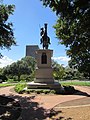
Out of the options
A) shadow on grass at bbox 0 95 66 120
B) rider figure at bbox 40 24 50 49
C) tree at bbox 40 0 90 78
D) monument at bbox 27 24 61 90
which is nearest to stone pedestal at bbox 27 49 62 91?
monument at bbox 27 24 61 90

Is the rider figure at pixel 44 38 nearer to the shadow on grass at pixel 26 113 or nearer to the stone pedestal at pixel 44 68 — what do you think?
the stone pedestal at pixel 44 68

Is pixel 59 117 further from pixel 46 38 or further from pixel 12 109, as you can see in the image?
pixel 46 38

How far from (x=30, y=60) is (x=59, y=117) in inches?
4511

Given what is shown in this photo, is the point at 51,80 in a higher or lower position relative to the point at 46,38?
lower

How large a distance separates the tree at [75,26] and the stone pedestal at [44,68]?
6.74 metres

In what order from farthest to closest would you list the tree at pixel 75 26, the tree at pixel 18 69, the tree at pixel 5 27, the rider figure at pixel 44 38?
1. the tree at pixel 18 69
2. the rider figure at pixel 44 38
3. the tree at pixel 5 27
4. the tree at pixel 75 26

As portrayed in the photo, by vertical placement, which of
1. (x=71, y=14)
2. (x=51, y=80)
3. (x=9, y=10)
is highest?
(x=9, y=10)

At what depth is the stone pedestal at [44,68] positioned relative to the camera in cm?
2791

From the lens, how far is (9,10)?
982 inches

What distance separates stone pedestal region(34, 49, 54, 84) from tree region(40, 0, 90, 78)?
22.1ft

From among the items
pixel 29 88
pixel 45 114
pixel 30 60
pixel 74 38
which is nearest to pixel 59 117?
pixel 45 114

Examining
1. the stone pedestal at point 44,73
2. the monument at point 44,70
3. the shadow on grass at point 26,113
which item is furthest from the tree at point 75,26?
the monument at point 44,70

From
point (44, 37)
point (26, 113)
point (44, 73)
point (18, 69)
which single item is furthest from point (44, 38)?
point (18, 69)

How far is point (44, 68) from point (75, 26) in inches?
528
